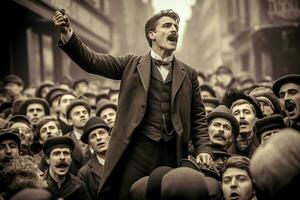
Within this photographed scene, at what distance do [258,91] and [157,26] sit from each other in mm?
4060

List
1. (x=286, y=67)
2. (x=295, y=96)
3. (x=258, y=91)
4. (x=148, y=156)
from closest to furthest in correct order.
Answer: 1. (x=148, y=156)
2. (x=295, y=96)
3. (x=258, y=91)
4. (x=286, y=67)

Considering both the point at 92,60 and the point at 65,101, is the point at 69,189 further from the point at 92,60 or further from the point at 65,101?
the point at 65,101

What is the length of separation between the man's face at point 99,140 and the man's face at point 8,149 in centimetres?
119

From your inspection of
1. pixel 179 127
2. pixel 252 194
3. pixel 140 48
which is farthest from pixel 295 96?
pixel 140 48

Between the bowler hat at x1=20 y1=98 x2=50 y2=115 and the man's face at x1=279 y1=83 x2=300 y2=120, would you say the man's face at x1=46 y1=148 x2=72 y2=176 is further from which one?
the bowler hat at x1=20 y1=98 x2=50 y2=115

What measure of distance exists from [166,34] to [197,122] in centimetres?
85

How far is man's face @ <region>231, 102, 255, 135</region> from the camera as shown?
7375mm

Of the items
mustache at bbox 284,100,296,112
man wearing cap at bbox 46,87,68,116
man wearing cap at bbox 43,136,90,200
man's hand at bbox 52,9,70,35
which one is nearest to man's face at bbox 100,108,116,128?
man wearing cap at bbox 46,87,68,116

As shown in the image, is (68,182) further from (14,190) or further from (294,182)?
(294,182)

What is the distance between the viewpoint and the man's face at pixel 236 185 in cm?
539

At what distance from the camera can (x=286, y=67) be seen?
2172 centimetres

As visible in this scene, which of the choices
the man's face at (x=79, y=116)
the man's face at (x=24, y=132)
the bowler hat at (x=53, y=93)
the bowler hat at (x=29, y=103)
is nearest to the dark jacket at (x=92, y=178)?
the man's face at (x=24, y=132)

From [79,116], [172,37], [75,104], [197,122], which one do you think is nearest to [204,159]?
[197,122]

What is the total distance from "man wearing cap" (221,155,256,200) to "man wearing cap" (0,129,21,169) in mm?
2481
